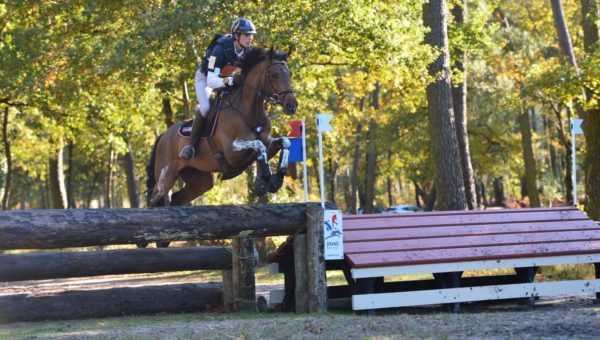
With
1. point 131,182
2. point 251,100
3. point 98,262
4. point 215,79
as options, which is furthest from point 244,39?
point 131,182

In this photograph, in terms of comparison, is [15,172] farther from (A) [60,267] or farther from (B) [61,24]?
(A) [60,267]

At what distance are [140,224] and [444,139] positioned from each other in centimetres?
864

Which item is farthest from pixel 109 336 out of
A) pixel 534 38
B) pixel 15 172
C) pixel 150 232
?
pixel 15 172

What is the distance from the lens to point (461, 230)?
979cm

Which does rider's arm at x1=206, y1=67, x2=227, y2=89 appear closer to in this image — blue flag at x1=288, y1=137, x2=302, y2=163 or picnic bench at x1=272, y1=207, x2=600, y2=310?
blue flag at x1=288, y1=137, x2=302, y2=163

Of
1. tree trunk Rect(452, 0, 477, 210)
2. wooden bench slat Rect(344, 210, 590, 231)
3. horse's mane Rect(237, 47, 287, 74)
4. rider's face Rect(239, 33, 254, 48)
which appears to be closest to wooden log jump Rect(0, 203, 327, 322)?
wooden bench slat Rect(344, 210, 590, 231)

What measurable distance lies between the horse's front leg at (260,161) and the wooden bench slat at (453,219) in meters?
1.22

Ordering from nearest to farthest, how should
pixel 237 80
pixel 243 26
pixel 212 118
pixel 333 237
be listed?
pixel 333 237
pixel 243 26
pixel 237 80
pixel 212 118

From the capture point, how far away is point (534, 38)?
35.3 meters

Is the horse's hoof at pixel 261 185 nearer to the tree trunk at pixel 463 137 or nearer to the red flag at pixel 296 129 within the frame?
the red flag at pixel 296 129

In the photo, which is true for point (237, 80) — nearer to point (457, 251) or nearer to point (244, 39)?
point (244, 39)

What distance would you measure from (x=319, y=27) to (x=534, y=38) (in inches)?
885

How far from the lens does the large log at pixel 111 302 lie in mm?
8961

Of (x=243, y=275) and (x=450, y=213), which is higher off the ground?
(x=450, y=213)
